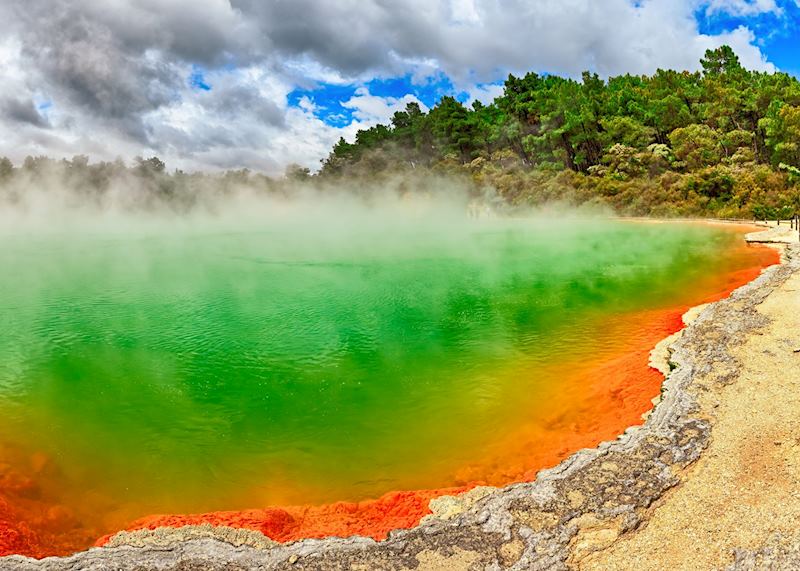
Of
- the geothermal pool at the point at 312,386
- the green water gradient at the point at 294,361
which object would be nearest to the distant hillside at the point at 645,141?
the green water gradient at the point at 294,361

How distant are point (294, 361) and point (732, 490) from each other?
9.29 m

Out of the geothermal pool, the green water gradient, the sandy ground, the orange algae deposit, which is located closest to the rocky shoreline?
the sandy ground

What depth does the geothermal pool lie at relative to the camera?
7316 mm

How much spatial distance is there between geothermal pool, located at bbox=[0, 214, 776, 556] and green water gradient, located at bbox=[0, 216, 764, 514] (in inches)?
2.1

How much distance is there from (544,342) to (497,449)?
5374 millimetres

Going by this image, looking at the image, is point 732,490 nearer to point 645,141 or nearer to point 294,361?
point 294,361

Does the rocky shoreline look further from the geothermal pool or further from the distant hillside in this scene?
the distant hillside

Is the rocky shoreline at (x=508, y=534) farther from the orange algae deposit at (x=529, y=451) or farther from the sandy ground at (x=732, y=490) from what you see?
the orange algae deposit at (x=529, y=451)

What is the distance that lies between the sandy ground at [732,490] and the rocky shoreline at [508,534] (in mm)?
150

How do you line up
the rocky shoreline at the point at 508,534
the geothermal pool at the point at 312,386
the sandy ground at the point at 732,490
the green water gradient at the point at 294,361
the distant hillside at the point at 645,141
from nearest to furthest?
the sandy ground at the point at 732,490 < the rocky shoreline at the point at 508,534 < the geothermal pool at the point at 312,386 < the green water gradient at the point at 294,361 < the distant hillside at the point at 645,141

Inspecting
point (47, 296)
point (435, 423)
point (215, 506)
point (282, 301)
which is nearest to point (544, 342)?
point (435, 423)

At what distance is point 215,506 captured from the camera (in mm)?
7102

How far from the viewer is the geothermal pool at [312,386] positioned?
7.32 meters

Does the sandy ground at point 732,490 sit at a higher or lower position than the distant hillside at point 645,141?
lower
